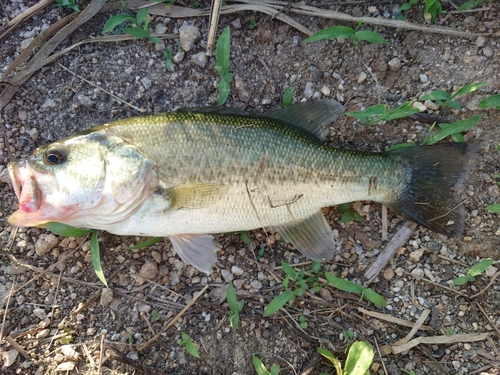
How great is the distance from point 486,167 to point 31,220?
3109mm

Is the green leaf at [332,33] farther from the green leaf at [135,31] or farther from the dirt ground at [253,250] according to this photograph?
the green leaf at [135,31]

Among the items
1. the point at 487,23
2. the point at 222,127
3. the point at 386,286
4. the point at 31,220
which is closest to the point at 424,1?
the point at 487,23

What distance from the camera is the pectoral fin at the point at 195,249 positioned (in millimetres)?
2846

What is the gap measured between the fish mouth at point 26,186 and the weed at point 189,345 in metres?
1.28

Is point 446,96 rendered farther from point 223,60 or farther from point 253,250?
point 253,250

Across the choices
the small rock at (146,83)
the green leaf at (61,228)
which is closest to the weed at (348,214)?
the small rock at (146,83)

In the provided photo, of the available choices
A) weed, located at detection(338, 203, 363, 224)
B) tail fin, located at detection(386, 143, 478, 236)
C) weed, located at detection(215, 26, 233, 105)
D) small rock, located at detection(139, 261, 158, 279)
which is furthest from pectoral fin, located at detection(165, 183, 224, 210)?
tail fin, located at detection(386, 143, 478, 236)

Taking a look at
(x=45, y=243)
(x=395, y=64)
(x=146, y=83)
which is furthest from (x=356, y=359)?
(x=146, y=83)

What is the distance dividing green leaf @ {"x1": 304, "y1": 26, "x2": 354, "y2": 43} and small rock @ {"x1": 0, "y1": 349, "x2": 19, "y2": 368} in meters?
3.02

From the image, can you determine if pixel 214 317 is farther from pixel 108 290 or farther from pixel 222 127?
pixel 222 127

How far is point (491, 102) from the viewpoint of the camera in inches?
114

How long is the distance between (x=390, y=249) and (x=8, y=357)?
2.80 metres

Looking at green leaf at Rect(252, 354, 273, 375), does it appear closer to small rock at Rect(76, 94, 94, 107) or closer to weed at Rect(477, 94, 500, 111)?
small rock at Rect(76, 94, 94, 107)

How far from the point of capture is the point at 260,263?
3.03 meters
